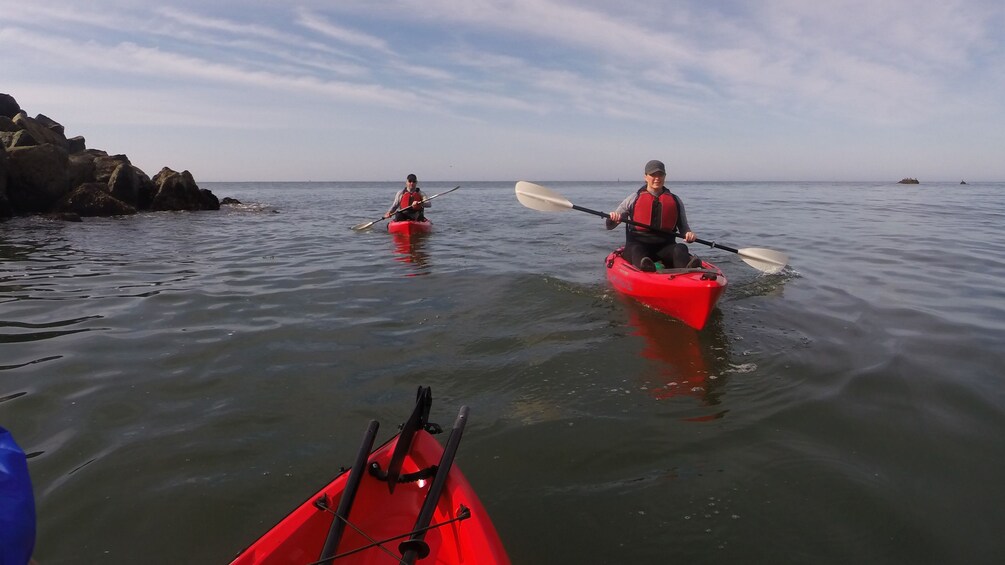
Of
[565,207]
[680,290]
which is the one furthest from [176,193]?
[680,290]

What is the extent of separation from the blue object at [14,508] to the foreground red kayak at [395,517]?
2.57 ft

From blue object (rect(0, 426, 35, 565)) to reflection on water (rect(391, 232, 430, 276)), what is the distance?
26.6 feet

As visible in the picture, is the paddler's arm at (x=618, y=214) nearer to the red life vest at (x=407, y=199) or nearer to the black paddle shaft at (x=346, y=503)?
the black paddle shaft at (x=346, y=503)

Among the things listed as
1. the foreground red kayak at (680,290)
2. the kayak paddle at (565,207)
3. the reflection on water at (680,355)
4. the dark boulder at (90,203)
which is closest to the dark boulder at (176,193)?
the dark boulder at (90,203)

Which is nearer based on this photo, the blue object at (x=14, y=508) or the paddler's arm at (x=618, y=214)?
the blue object at (x=14, y=508)

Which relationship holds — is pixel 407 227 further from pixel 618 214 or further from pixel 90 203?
pixel 90 203

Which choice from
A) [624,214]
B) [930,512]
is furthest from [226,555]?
[624,214]

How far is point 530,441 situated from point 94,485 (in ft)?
9.27

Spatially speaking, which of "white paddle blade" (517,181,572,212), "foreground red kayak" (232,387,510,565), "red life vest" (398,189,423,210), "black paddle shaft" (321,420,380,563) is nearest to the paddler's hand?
"white paddle blade" (517,181,572,212)

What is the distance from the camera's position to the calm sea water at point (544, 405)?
3.06m

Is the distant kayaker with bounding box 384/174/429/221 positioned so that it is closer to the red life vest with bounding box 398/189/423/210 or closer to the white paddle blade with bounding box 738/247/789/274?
the red life vest with bounding box 398/189/423/210

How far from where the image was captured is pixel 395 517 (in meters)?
2.72

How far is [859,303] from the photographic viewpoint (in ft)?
24.3

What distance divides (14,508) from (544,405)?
3491 millimetres
